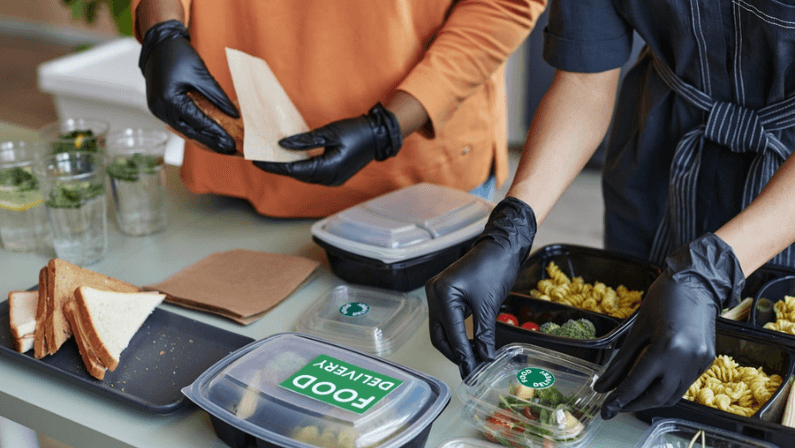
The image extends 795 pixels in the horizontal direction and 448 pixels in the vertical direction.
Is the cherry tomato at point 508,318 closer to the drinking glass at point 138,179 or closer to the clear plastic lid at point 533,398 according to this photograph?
the clear plastic lid at point 533,398

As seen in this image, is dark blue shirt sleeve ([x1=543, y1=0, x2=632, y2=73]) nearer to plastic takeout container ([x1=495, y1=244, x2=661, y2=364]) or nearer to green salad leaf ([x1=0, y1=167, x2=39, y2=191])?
plastic takeout container ([x1=495, y1=244, x2=661, y2=364])

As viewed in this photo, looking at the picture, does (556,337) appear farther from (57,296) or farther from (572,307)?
(57,296)

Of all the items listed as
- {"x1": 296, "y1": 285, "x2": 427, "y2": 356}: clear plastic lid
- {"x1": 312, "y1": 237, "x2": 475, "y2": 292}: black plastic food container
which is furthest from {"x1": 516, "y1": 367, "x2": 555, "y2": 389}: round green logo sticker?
{"x1": 312, "y1": 237, "x2": 475, "y2": 292}: black plastic food container

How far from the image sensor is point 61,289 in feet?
3.92

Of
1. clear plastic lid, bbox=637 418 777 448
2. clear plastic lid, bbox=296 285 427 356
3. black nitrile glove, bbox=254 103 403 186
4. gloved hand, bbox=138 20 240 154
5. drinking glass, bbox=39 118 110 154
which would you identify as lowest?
clear plastic lid, bbox=296 285 427 356

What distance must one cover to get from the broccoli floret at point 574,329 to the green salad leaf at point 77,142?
1.09m

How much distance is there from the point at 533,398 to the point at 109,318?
0.68 meters

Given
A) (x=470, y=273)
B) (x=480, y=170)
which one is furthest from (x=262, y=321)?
(x=480, y=170)

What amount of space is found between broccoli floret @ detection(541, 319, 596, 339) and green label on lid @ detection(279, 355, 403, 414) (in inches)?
10.4

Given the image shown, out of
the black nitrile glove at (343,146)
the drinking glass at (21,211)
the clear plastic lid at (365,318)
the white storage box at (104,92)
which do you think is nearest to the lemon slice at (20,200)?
the drinking glass at (21,211)

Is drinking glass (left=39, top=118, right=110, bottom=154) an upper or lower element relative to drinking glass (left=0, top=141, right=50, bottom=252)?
upper

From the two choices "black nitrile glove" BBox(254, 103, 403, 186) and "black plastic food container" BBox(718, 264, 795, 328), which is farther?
"black nitrile glove" BBox(254, 103, 403, 186)

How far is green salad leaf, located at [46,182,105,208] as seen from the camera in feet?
4.58

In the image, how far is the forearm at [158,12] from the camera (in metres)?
1.51
